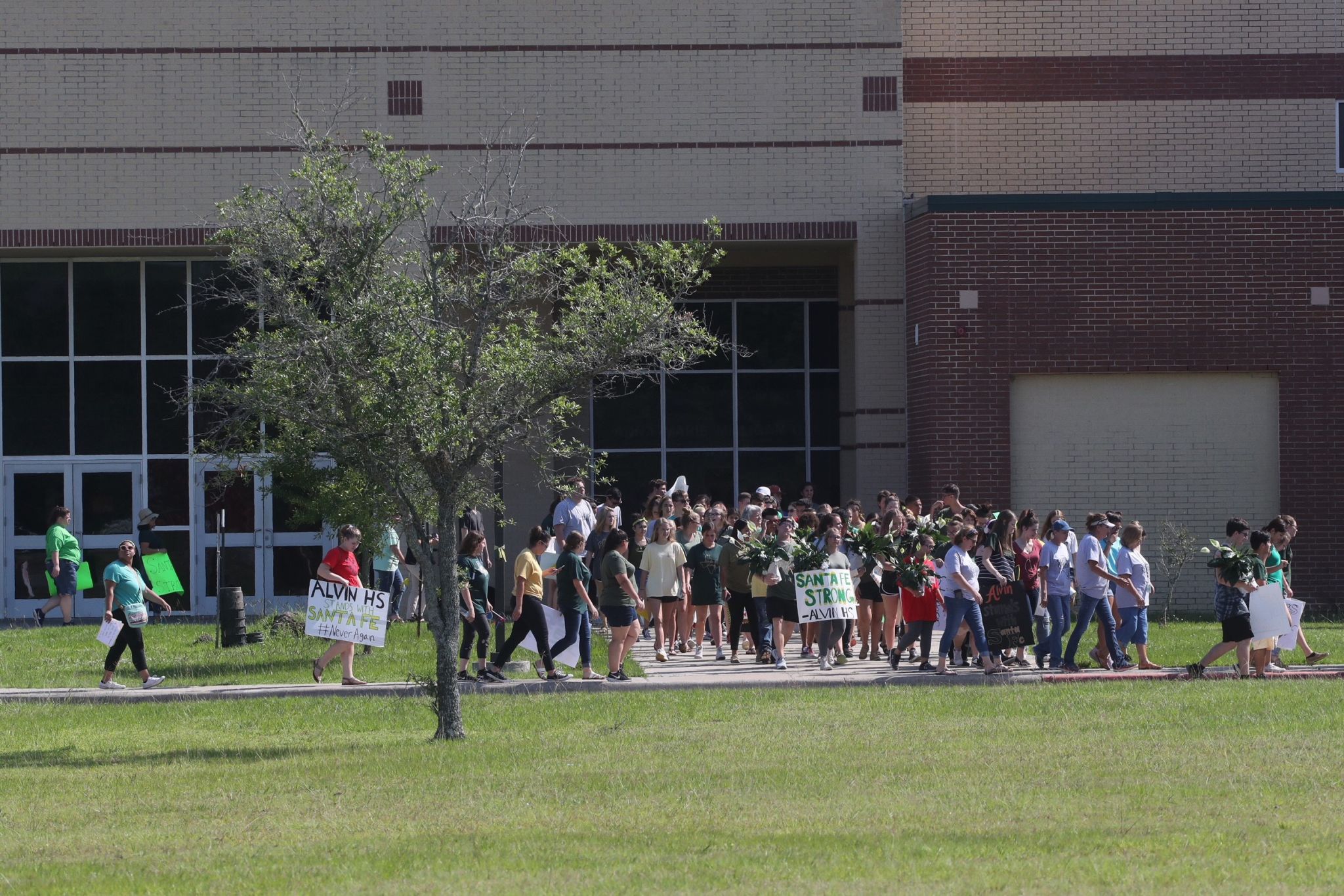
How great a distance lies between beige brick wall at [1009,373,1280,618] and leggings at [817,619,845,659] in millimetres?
6919

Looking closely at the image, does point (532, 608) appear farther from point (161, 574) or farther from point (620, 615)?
point (161, 574)

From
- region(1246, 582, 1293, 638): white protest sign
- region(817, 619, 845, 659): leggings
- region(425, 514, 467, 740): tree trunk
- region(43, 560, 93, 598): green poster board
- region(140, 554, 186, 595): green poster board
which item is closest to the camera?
region(425, 514, 467, 740): tree trunk

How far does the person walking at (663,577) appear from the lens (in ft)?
64.0

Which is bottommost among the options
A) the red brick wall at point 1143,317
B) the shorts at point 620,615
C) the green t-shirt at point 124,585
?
the shorts at point 620,615

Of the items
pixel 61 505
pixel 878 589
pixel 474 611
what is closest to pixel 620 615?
pixel 474 611

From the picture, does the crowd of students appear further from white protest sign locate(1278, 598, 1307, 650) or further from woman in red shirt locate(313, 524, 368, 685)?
woman in red shirt locate(313, 524, 368, 685)

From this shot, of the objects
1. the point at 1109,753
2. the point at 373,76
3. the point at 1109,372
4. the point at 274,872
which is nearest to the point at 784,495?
the point at 1109,372

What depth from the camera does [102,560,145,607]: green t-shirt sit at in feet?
56.2

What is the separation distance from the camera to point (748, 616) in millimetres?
19453

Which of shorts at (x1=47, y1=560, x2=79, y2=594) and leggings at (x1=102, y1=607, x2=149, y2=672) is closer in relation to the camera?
leggings at (x1=102, y1=607, x2=149, y2=672)

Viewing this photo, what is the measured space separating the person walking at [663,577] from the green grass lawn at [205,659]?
721 millimetres

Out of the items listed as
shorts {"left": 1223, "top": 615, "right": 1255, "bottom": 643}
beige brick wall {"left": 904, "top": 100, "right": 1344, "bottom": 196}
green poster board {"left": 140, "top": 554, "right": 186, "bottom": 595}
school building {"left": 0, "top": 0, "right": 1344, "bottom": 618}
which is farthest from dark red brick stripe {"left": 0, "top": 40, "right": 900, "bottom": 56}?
shorts {"left": 1223, "top": 615, "right": 1255, "bottom": 643}

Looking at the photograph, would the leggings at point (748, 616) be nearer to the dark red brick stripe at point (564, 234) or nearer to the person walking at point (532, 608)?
the person walking at point (532, 608)

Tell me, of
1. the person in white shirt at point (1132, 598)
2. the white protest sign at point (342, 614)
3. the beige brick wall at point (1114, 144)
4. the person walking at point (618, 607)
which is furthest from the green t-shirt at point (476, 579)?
the beige brick wall at point (1114, 144)
